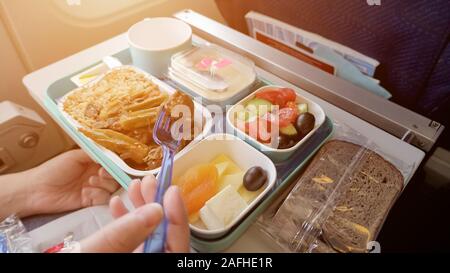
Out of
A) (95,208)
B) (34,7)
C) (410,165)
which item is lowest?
(95,208)

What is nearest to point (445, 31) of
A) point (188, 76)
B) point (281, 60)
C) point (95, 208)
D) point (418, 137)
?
point (418, 137)

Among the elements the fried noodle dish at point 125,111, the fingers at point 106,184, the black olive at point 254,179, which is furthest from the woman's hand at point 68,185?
the black olive at point 254,179

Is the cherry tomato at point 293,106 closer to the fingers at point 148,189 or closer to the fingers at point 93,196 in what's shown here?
the fingers at point 148,189

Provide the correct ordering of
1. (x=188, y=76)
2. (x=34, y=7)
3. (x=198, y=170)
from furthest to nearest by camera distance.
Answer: (x=34, y=7)
(x=188, y=76)
(x=198, y=170)

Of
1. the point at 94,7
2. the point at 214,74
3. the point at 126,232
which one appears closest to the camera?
the point at 126,232

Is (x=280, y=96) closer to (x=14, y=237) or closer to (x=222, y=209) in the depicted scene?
(x=222, y=209)

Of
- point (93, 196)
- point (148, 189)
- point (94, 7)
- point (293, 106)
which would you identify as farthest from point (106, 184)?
point (94, 7)

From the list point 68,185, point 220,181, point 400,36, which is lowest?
point 68,185

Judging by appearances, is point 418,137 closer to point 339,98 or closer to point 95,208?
point 339,98
